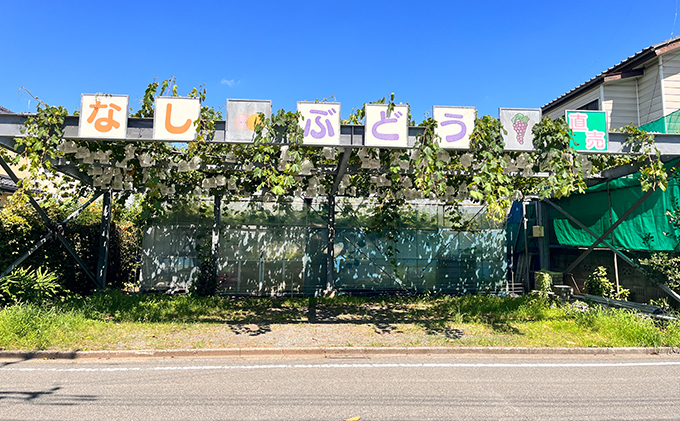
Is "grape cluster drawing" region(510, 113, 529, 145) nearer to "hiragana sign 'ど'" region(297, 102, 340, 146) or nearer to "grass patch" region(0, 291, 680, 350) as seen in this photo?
"hiragana sign 'ど'" region(297, 102, 340, 146)

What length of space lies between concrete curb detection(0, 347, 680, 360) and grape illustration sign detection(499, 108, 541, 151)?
365cm

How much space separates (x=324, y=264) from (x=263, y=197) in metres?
3.11

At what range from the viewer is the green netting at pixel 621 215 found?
9062 mm

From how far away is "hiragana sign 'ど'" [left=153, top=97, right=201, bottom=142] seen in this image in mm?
6805

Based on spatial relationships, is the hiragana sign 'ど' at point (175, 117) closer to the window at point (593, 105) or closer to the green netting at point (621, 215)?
the green netting at point (621, 215)

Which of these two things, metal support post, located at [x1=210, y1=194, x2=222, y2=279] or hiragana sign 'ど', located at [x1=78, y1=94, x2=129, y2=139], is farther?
metal support post, located at [x1=210, y1=194, x2=222, y2=279]

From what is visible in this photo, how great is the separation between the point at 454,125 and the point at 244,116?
3857 millimetres

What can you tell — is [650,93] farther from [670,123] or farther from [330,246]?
[330,246]

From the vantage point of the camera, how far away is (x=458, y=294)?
13.5 metres

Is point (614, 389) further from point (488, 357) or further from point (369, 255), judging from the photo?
point (369, 255)

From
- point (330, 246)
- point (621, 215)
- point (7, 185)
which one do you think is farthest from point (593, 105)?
point (7, 185)

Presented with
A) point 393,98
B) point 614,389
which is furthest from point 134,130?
point 614,389

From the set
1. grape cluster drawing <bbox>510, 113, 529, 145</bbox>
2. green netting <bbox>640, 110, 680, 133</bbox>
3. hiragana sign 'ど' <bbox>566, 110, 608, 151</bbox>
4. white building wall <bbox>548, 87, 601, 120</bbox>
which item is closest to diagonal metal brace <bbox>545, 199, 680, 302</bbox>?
green netting <bbox>640, 110, 680, 133</bbox>

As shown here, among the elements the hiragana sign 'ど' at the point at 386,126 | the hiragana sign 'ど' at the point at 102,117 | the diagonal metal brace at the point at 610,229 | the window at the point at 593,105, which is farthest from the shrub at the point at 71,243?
the window at the point at 593,105
